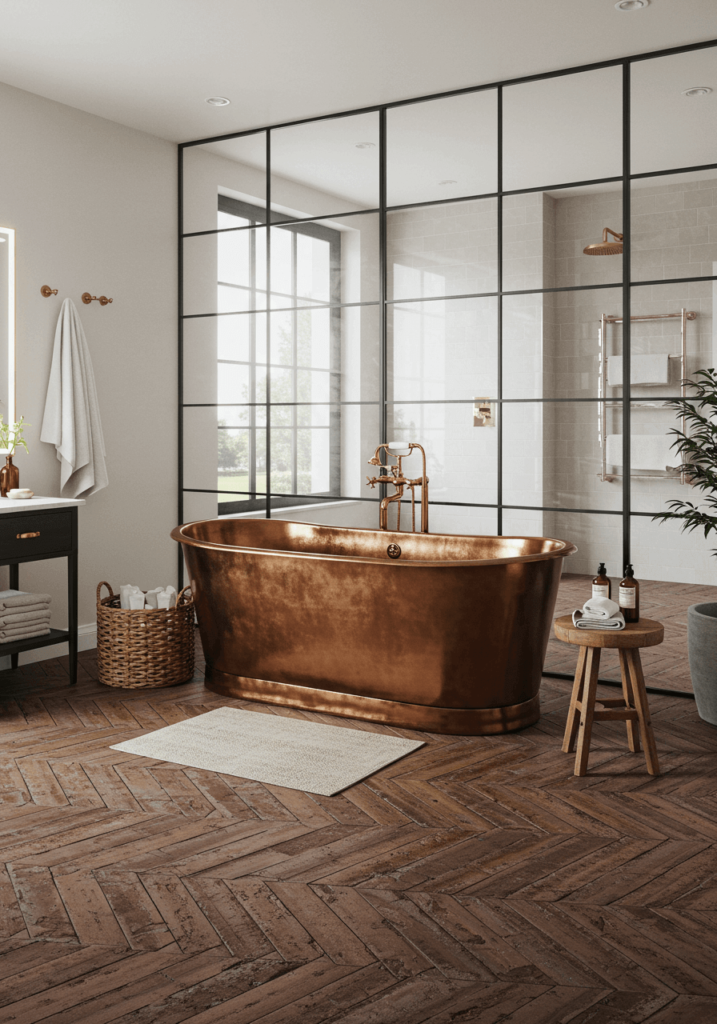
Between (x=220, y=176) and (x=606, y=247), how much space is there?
→ 2.23 m

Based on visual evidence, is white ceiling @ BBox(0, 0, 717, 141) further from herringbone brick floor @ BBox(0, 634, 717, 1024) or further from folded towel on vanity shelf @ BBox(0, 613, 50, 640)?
herringbone brick floor @ BBox(0, 634, 717, 1024)

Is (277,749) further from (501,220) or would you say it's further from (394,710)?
(501,220)

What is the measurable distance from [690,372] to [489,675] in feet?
4.93

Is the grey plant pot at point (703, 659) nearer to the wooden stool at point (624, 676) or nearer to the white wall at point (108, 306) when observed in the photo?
the wooden stool at point (624, 676)

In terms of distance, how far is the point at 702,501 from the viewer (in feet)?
12.3

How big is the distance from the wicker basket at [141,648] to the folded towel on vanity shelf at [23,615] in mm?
272

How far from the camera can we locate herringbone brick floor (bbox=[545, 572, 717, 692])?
3.81 m

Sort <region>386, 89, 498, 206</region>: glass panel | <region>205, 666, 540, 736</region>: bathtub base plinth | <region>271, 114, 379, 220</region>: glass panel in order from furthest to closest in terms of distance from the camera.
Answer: <region>271, 114, 379, 220</region>: glass panel → <region>386, 89, 498, 206</region>: glass panel → <region>205, 666, 540, 736</region>: bathtub base plinth

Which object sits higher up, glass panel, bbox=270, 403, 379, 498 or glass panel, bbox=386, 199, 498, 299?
glass panel, bbox=386, 199, 498, 299

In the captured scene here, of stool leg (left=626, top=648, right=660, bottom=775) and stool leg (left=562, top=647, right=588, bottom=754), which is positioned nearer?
stool leg (left=626, top=648, right=660, bottom=775)

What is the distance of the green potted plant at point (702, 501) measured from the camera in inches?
136

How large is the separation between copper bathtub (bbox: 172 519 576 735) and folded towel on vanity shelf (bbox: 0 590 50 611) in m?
0.65

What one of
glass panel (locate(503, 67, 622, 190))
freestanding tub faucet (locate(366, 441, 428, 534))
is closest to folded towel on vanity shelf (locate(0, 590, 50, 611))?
freestanding tub faucet (locate(366, 441, 428, 534))

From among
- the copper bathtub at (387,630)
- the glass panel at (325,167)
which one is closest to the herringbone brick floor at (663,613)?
the copper bathtub at (387,630)
